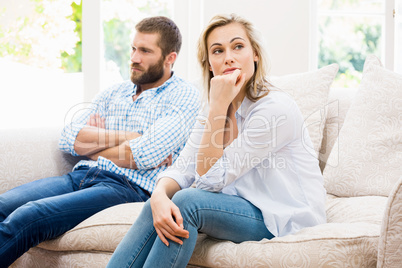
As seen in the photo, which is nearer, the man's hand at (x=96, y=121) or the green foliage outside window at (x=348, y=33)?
the man's hand at (x=96, y=121)

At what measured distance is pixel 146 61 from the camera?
2.12 metres

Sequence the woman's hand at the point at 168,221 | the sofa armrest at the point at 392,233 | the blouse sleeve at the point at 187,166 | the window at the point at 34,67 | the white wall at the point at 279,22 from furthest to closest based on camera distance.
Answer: the window at the point at 34,67
the white wall at the point at 279,22
the blouse sleeve at the point at 187,166
the woman's hand at the point at 168,221
the sofa armrest at the point at 392,233

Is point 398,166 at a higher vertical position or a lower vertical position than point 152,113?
lower

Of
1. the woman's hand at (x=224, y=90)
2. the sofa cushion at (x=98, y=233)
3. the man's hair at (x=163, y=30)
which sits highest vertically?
the man's hair at (x=163, y=30)

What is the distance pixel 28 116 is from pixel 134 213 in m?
2.02

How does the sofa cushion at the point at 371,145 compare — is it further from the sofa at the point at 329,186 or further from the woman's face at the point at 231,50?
the woman's face at the point at 231,50

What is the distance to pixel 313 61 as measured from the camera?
310 cm

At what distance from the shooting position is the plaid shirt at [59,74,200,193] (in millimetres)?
1870

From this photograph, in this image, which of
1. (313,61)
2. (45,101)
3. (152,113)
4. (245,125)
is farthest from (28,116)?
(245,125)

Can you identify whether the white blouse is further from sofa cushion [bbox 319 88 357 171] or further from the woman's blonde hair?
sofa cushion [bbox 319 88 357 171]

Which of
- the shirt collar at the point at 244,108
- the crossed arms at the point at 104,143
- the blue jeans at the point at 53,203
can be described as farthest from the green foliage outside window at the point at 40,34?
the shirt collar at the point at 244,108

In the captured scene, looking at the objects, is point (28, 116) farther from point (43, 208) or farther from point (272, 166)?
point (272, 166)

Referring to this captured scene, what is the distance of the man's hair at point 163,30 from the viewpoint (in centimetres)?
214

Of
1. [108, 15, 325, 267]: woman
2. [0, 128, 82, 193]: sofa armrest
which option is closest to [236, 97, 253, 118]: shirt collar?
[108, 15, 325, 267]: woman
